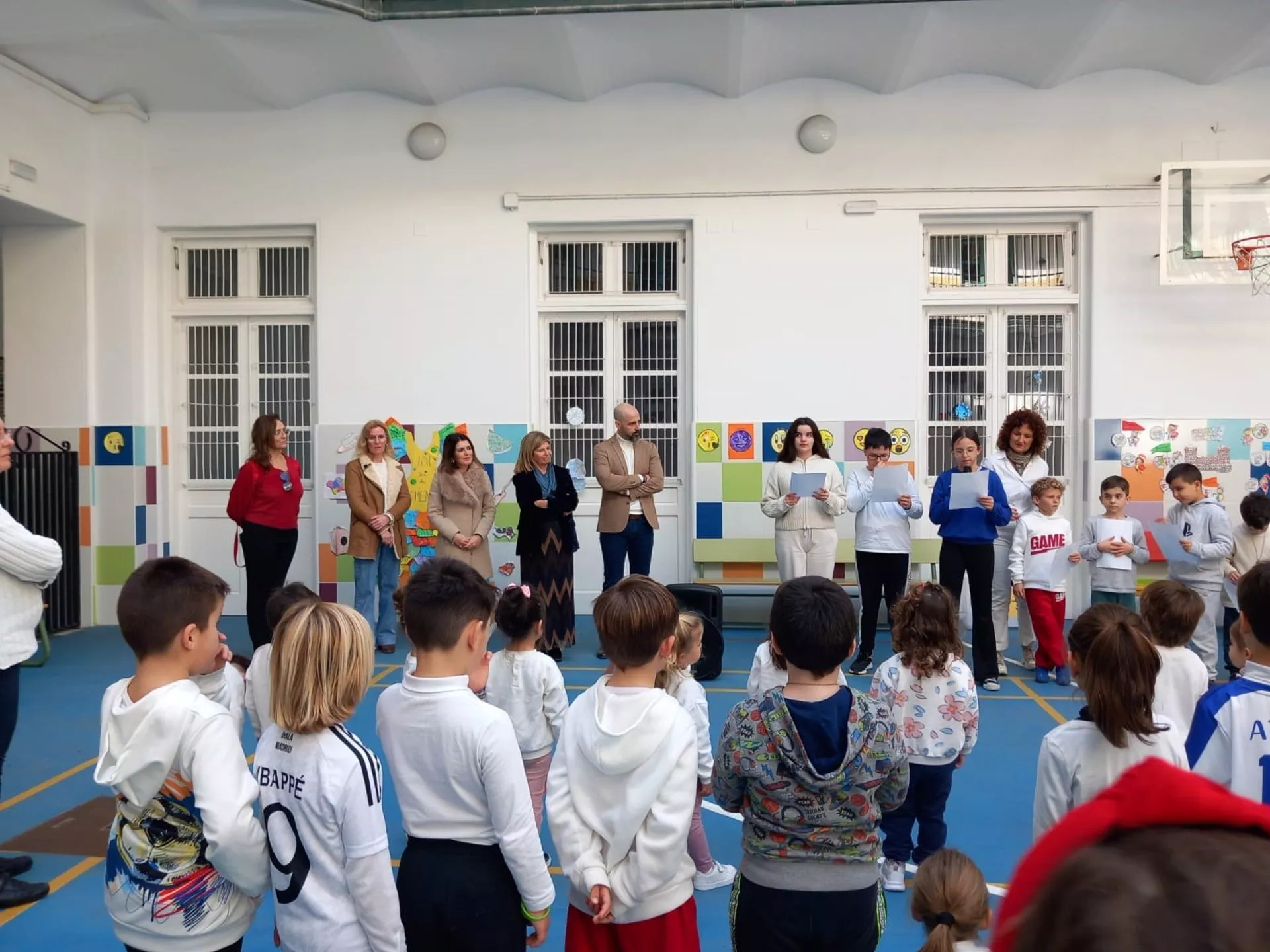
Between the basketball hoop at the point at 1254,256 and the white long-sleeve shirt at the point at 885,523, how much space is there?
3338 mm

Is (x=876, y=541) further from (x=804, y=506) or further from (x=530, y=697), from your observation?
(x=530, y=697)

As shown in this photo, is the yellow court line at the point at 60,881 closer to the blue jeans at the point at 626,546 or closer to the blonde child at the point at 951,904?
the blonde child at the point at 951,904

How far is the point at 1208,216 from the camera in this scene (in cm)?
690

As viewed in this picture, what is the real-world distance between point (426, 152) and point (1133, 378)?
593 centimetres

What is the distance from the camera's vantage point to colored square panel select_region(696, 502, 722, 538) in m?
7.53

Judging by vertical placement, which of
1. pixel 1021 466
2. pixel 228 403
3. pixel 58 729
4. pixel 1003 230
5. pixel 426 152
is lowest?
pixel 58 729

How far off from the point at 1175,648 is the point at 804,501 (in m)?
3.28

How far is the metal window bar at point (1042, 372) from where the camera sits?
24.7 feet

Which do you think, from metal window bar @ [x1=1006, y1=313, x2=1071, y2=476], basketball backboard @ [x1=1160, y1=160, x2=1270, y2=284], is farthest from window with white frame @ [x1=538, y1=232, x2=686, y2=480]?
basketball backboard @ [x1=1160, y1=160, x2=1270, y2=284]

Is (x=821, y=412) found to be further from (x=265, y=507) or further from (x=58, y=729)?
(x=58, y=729)

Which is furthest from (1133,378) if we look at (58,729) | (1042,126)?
(58,729)

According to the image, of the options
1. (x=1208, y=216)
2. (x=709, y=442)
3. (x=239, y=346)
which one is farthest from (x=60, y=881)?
(x=1208, y=216)

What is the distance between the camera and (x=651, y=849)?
70.8 inches

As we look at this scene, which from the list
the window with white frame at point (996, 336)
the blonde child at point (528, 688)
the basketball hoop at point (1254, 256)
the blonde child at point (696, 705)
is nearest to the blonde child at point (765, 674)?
the blonde child at point (696, 705)
